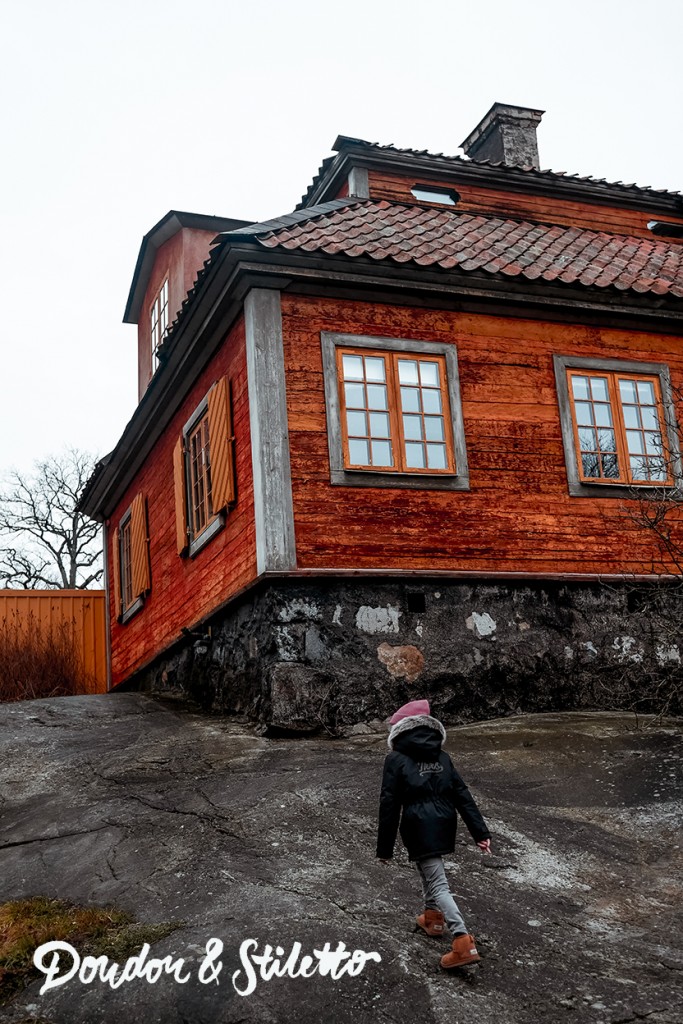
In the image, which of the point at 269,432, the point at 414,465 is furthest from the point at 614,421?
the point at 269,432

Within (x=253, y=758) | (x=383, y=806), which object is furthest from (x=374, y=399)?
(x=383, y=806)

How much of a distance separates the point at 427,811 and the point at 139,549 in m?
10.5

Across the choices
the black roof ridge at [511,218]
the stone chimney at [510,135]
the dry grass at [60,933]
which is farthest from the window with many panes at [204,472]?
the stone chimney at [510,135]

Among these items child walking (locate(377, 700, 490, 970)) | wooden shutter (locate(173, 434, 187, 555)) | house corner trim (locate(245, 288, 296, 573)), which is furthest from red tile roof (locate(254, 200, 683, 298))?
child walking (locate(377, 700, 490, 970))

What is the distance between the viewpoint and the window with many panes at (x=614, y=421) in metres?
11.8

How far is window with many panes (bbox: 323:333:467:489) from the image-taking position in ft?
35.7

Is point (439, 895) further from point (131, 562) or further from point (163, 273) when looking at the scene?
point (163, 273)

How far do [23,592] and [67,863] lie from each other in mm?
11908

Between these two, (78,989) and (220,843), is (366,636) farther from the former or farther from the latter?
(78,989)

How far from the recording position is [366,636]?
10.3 meters

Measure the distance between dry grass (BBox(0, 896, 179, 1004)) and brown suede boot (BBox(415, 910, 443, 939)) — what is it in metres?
1.28

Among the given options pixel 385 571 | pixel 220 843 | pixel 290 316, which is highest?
pixel 290 316

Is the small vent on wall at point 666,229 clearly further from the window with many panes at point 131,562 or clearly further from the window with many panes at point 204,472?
the window with many panes at point 131,562

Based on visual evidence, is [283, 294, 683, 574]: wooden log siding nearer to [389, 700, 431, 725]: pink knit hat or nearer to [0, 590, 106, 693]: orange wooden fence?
[389, 700, 431, 725]: pink knit hat
